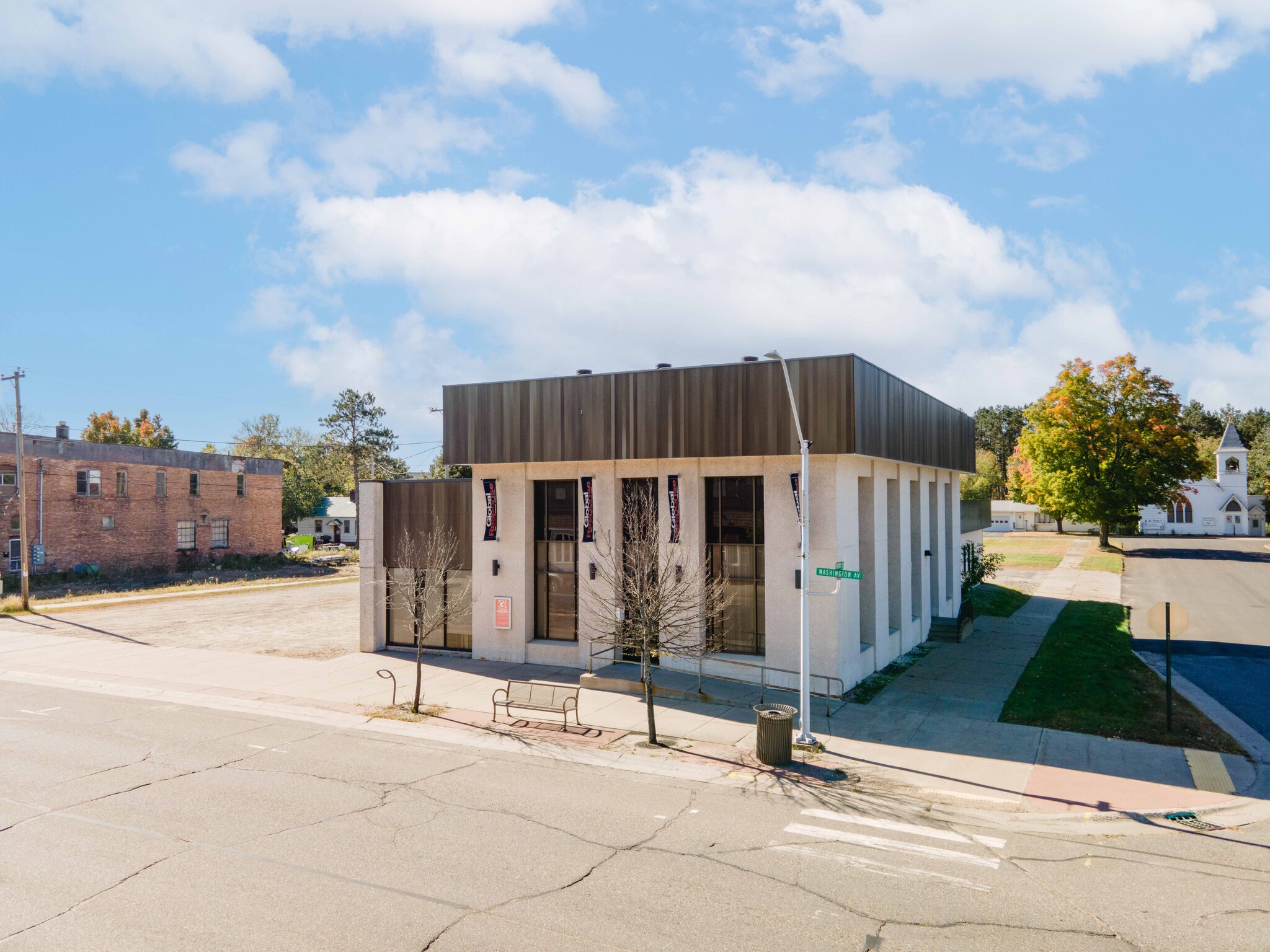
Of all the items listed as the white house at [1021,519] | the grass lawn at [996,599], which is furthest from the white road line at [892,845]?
the white house at [1021,519]

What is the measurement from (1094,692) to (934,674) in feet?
12.2

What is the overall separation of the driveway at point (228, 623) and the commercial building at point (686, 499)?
3.90 meters

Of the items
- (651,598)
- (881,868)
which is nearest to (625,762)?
(651,598)

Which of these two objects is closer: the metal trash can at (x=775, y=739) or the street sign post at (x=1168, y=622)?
the metal trash can at (x=775, y=739)

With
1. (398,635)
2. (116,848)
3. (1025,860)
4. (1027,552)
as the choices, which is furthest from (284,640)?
(1027,552)

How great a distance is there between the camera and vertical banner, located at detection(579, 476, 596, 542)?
2011 centimetres

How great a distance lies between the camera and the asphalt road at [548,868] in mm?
7461

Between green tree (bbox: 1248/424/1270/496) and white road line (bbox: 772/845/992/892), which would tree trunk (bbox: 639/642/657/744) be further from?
green tree (bbox: 1248/424/1270/496)

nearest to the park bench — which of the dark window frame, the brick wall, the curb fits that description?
the curb

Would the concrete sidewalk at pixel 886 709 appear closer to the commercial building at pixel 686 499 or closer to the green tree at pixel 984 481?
the commercial building at pixel 686 499

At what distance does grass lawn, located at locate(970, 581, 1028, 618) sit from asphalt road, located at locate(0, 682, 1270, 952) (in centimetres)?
→ 1957

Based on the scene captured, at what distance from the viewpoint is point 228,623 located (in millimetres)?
30188

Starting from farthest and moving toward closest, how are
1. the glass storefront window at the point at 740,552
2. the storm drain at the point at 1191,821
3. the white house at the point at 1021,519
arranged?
the white house at the point at 1021,519 < the glass storefront window at the point at 740,552 < the storm drain at the point at 1191,821

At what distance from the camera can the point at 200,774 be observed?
1233cm
